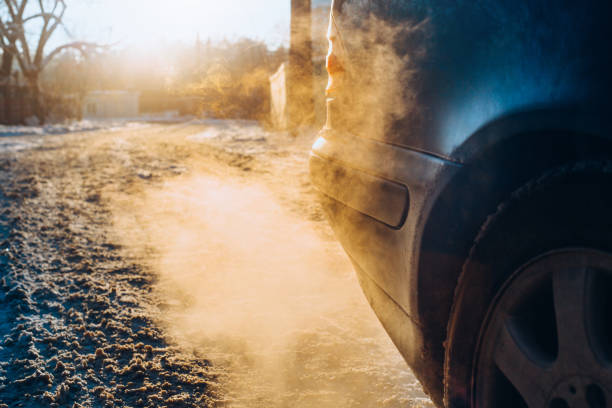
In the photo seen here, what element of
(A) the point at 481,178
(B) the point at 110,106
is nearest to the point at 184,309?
(A) the point at 481,178

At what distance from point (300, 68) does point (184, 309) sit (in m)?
11.3

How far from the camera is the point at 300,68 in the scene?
1319 cm

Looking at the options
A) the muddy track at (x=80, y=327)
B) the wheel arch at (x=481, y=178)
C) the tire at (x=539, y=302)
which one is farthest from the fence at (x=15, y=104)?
the tire at (x=539, y=302)

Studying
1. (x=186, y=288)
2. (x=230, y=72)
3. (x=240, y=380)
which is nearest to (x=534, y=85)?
(x=240, y=380)

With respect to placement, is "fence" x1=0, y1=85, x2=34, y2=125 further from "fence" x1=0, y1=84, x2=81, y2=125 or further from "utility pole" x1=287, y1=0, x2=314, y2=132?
"utility pole" x1=287, y1=0, x2=314, y2=132

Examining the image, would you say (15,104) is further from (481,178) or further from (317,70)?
(481,178)

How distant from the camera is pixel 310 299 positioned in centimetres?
295

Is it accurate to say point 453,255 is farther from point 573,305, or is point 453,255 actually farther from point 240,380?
point 240,380

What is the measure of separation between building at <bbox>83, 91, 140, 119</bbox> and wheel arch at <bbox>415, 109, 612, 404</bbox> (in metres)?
51.8

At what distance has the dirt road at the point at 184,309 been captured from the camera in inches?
79.5

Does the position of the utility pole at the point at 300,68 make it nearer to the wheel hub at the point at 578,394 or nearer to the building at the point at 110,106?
the wheel hub at the point at 578,394

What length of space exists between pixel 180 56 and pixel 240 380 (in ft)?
156

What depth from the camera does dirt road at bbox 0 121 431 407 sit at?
2.02 meters

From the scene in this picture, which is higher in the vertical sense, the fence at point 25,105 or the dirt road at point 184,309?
the fence at point 25,105
